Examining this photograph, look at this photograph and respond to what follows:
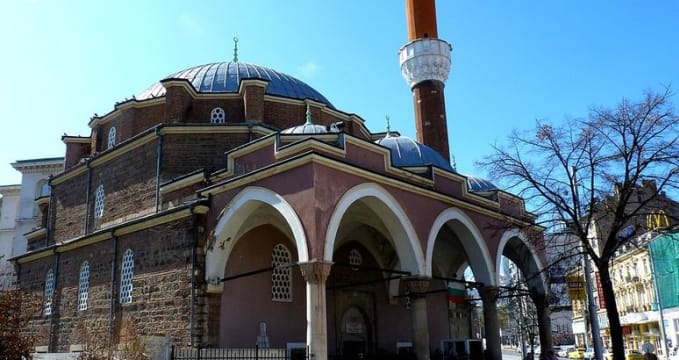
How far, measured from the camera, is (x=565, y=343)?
57594 millimetres

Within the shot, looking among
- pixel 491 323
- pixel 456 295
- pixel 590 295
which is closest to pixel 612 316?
pixel 590 295

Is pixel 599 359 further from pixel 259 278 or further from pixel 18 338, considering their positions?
pixel 18 338

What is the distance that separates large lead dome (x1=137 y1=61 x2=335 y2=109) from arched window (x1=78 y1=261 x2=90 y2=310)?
5580 mm

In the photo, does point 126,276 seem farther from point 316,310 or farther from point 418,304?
point 418,304

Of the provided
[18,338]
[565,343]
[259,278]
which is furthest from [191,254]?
[565,343]

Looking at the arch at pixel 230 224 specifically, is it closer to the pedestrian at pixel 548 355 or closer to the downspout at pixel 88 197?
the downspout at pixel 88 197

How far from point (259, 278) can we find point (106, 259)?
4268 millimetres

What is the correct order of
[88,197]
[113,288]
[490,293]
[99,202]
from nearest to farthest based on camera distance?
[113,288], [490,293], [99,202], [88,197]

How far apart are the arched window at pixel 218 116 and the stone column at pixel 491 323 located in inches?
335

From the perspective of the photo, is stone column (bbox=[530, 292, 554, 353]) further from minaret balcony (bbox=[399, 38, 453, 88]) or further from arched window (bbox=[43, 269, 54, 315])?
arched window (bbox=[43, 269, 54, 315])

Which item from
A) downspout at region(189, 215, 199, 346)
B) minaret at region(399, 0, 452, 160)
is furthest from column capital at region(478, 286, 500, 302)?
minaret at region(399, 0, 452, 160)

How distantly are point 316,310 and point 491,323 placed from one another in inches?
262

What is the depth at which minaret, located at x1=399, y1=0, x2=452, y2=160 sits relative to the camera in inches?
860

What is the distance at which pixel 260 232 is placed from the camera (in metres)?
13.6
